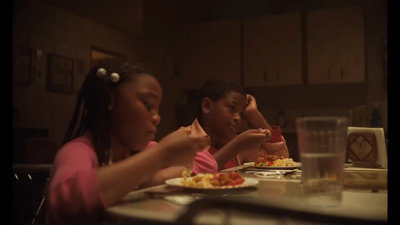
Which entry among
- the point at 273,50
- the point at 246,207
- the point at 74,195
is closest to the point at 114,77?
the point at 74,195

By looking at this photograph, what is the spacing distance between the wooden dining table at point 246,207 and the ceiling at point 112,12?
74 centimetres

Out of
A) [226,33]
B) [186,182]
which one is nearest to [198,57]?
[226,33]

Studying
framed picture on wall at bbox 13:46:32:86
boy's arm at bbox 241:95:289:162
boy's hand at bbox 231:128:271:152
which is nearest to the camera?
boy's hand at bbox 231:128:271:152

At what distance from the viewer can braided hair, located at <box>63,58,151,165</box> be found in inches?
21.1

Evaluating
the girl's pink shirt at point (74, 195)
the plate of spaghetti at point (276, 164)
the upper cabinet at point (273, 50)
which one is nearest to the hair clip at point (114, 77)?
the girl's pink shirt at point (74, 195)

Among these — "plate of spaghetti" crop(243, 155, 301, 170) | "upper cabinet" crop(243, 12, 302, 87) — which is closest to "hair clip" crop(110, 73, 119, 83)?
"plate of spaghetti" crop(243, 155, 301, 170)

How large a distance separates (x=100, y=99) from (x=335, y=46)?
7.85 feet

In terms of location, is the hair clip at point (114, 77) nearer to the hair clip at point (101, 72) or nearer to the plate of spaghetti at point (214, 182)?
the hair clip at point (101, 72)

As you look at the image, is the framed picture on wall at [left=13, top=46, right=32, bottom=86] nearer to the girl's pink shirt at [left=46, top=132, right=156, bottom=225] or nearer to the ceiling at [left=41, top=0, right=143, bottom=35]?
the ceiling at [left=41, top=0, right=143, bottom=35]

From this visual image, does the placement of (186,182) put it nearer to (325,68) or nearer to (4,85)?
(4,85)

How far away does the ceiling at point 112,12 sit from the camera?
116cm

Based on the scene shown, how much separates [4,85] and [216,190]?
1.58 ft

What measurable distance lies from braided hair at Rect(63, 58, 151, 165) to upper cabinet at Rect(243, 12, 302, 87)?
2.25 metres

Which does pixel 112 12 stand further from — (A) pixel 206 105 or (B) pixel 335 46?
(B) pixel 335 46
